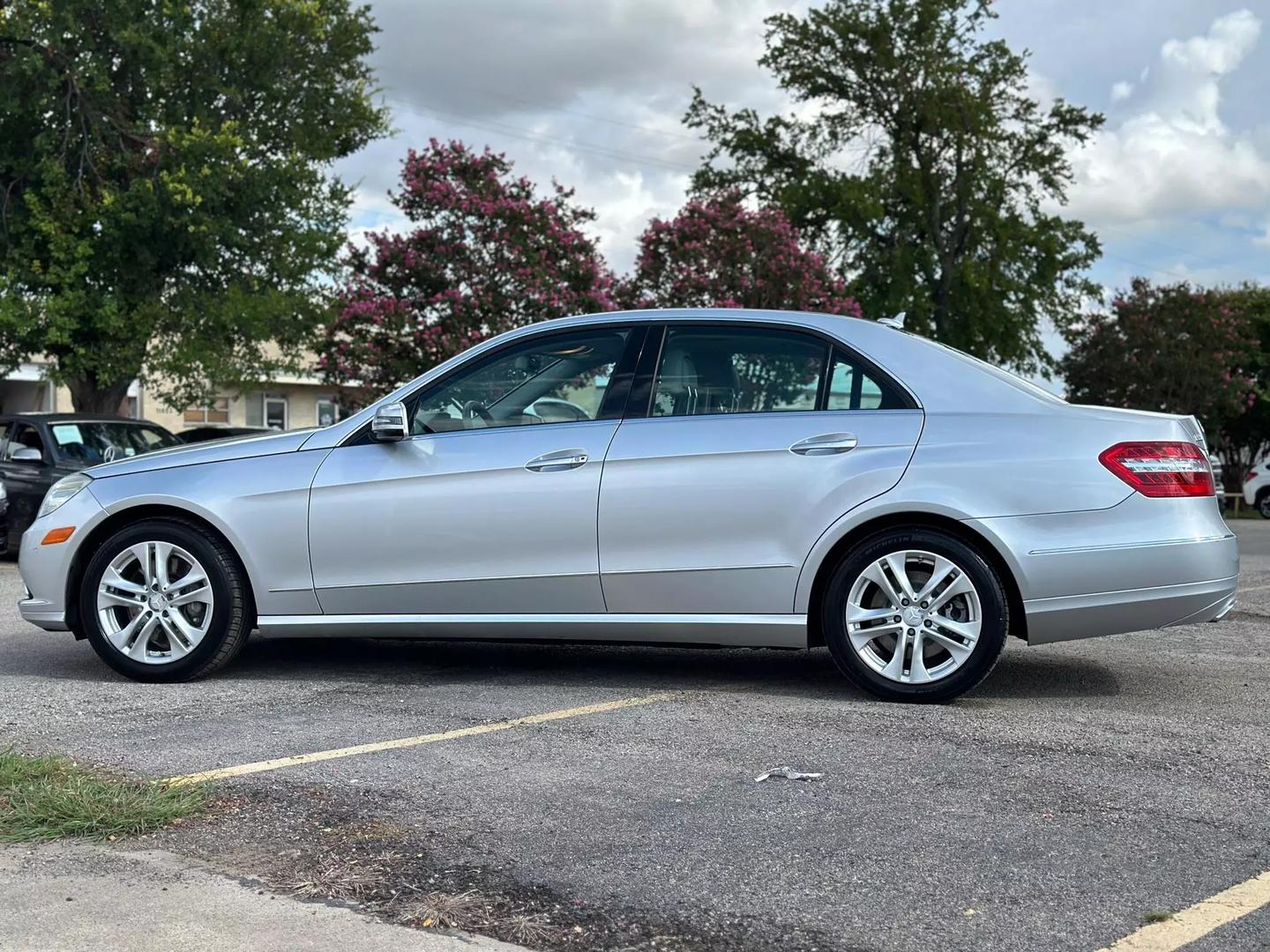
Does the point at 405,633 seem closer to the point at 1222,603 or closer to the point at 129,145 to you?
the point at 1222,603

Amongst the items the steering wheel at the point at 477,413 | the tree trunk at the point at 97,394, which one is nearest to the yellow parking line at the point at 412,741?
the steering wheel at the point at 477,413

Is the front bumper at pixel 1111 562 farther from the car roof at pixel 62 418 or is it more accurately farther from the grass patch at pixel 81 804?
the car roof at pixel 62 418

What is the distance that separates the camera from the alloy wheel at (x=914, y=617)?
18.8 ft

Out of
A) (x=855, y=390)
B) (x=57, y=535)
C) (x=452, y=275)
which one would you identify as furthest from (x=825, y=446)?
(x=452, y=275)

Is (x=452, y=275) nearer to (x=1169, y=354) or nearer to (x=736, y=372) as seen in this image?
(x=736, y=372)

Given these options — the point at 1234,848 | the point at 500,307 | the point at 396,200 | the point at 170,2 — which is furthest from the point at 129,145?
the point at 1234,848

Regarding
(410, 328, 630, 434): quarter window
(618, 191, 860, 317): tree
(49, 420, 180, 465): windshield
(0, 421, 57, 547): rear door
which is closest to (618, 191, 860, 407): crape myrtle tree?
(618, 191, 860, 317): tree

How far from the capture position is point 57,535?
21.9ft

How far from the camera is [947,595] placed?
573 centimetres

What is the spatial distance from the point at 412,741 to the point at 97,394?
19637 mm

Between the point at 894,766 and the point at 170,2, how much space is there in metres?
19.3

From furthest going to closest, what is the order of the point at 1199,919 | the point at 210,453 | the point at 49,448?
the point at 49,448, the point at 210,453, the point at 1199,919

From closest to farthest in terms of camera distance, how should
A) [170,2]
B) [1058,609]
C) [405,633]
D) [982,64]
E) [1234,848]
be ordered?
[1234,848] < [1058,609] < [405,633] < [170,2] < [982,64]

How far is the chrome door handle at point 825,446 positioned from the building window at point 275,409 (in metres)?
53.3
